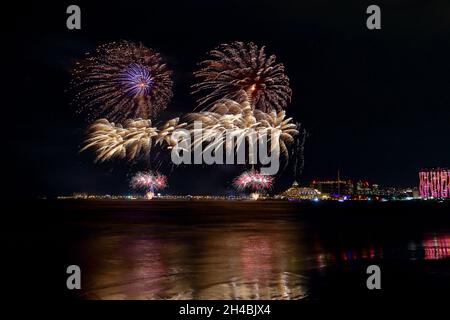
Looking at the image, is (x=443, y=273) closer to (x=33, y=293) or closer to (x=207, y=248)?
(x=207, y=248)

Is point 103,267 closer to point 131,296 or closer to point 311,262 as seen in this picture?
point 131,296

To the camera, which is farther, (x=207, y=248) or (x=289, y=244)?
(x=289, y=244)

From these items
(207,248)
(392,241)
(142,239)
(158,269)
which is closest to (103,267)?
(158,269)

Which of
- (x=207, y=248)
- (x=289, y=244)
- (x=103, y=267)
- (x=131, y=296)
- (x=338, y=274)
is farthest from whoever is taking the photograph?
(x=289, y=244)

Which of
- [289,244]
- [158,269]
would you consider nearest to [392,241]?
[289,244]
